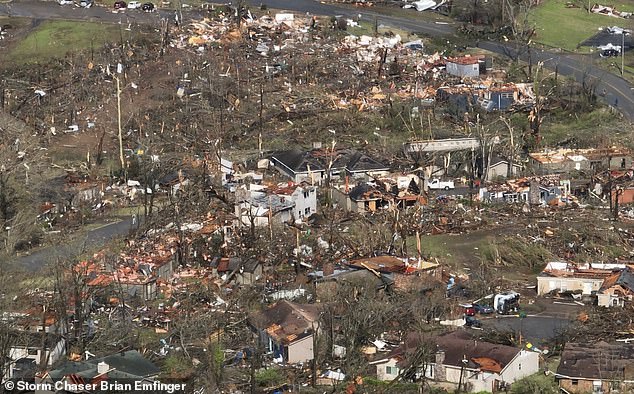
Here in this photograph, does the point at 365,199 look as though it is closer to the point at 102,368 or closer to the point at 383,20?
the point at 102,368

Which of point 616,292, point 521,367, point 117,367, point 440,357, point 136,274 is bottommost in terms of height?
point 136,274

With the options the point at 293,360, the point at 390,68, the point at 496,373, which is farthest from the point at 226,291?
the point at 390,68

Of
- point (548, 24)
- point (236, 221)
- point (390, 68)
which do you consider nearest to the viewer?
point (236, 221)

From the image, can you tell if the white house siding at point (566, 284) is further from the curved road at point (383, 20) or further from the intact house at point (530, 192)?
the curved road at point (383, 20)

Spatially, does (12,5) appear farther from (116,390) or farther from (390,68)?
(116,390)

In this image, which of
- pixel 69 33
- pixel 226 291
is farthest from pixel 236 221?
pixel 69 33

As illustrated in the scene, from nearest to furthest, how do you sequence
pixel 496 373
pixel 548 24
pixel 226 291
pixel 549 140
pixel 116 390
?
pixel 116 390 → pixel 496 373 → pixel 226 291 → pixel 549 140 → pixel 548 24

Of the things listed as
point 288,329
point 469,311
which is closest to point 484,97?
point 469,311

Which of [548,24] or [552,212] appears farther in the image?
[548,24]
